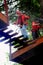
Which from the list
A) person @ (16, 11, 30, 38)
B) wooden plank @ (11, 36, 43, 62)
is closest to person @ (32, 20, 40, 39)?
person @ (16, 11, 30, 38)

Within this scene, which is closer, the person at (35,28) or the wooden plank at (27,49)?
the wooden plank at (27,49)

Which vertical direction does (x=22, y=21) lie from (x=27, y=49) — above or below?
above

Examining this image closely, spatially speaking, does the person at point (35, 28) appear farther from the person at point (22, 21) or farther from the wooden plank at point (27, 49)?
the wooden plank at point (27, 49)

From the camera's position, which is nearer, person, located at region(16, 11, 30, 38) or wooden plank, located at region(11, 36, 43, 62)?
wooden plank, located at region(11, 36, 43, 62)

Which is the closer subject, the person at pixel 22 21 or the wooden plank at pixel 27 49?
the wooden plank at pixel 27 49

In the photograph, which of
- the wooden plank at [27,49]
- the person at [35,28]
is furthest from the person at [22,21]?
the wooden plank at [27,49]

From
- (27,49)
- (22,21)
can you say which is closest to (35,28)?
(22,21)

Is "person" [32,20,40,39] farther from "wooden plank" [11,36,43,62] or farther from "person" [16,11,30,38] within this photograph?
"wooden plank" [11,36,43,62]

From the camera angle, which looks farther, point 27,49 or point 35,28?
point 35,28

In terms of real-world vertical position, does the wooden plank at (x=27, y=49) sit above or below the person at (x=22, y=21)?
below

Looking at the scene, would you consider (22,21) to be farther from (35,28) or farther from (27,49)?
(27,49)

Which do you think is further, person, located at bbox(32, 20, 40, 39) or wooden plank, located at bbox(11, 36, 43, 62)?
person, located at bbox(32, 20, 40, 39)

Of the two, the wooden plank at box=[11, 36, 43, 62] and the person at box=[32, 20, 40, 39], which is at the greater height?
the person at box=[32, 20, 40, 39]

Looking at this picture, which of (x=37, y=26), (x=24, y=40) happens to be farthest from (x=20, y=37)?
(x=37, y=26)
